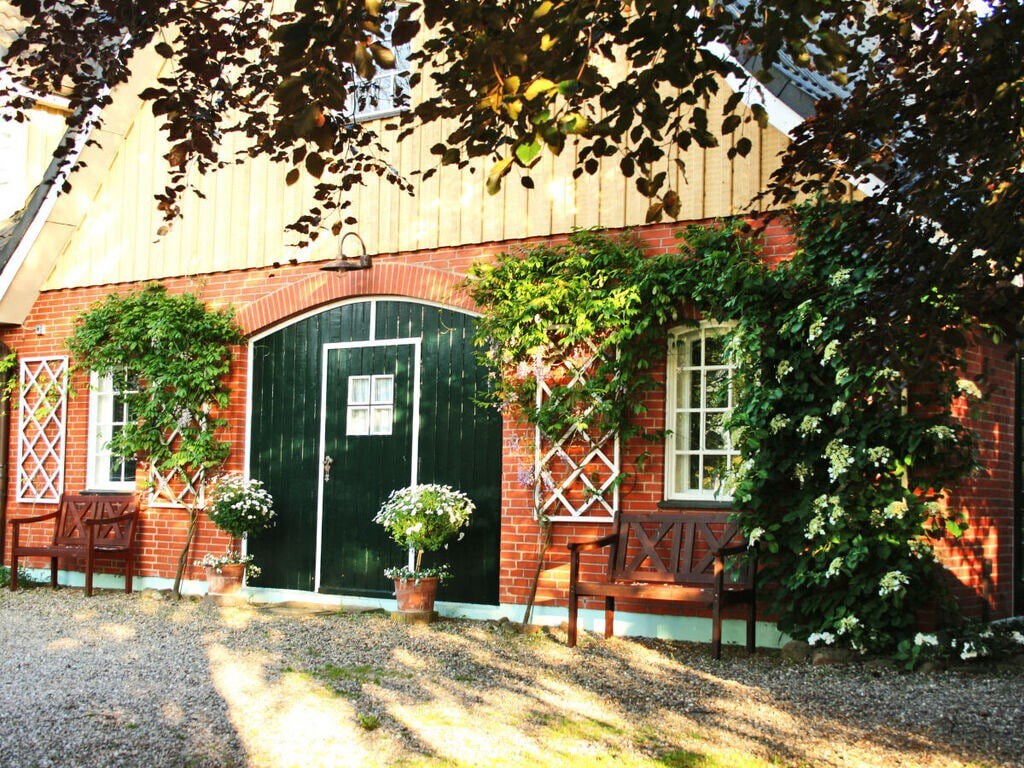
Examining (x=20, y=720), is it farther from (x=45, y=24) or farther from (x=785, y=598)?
(x=785, y=598)

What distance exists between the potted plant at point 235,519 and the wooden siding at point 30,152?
17.1 ft

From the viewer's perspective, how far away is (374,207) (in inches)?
425

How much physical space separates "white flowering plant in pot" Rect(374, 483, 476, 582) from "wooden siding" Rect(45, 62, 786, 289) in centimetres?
220

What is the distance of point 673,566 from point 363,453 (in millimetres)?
3327

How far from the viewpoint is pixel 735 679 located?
7227 millimetres

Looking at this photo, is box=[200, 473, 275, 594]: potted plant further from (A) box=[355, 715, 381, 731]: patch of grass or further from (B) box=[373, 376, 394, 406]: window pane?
(A) box=[355, 715, 381, 731]: patch of grass

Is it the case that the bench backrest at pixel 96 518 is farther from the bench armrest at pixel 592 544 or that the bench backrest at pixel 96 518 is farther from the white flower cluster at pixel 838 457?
the white flower cluster at pixel 838 457

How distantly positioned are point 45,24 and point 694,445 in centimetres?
536

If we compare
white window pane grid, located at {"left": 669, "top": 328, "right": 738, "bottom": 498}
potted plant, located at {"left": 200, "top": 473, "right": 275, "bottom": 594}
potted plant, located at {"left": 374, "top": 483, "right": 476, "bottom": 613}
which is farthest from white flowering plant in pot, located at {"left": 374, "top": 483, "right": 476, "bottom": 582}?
white window pane grid, located at {"left": 669, "top": 328, "right": 738, "bottom": 498}

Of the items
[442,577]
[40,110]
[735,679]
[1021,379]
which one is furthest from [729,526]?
[40,110]

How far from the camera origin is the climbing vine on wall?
24.9ft

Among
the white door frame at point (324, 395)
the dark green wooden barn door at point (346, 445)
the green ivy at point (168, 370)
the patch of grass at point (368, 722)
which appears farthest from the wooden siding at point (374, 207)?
the patch of grass at point (368, 722)

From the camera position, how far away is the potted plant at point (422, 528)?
30.8ft

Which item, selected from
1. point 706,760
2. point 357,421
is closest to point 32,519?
point 357,421
